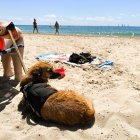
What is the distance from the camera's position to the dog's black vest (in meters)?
4.51

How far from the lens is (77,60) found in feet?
29.0

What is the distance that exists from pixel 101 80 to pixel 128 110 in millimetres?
2056

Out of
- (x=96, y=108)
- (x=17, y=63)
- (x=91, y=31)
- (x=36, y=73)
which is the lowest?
(x=91, y=31)

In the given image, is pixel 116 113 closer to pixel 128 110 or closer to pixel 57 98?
pixel 128 110

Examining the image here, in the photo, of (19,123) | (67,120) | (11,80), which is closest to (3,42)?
(11,80)

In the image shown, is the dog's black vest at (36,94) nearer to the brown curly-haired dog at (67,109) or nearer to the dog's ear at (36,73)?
the brown curly-haired dog at (67,109)

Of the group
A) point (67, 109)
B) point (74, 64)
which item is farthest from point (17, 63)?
point (67, 109)

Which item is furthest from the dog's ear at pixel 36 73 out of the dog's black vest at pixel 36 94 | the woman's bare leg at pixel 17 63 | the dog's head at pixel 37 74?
the woman's bare leg at pixel 17 63

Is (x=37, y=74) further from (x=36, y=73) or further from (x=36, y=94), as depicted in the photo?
(x=36, y=94)

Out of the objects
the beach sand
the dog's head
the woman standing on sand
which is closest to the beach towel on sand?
the beach sand

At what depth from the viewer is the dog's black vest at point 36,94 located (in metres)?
4.51

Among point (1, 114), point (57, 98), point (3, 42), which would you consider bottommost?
point (1, 114)

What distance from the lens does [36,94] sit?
4.66 metres

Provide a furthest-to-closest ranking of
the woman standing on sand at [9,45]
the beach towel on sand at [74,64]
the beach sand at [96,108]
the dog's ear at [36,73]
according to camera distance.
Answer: the beach towel on sand at [74,64] → the woman standing on sand at [9,45] → the dog's ear at [36,73] → the beach sand at [96,108]
